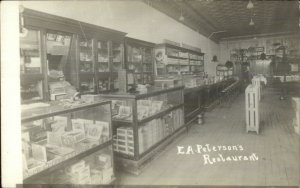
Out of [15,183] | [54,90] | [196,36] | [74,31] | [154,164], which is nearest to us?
[15,183]

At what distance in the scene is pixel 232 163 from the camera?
10.6 feet

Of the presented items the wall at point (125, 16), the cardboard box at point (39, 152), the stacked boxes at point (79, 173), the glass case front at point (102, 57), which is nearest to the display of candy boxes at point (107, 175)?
the stacked boxes at point (79, 173)

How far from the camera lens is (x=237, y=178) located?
111 inches

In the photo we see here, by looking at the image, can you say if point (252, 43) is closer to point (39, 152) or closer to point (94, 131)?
point (94, 131)

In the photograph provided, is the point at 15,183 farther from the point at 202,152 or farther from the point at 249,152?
the point at 249,152

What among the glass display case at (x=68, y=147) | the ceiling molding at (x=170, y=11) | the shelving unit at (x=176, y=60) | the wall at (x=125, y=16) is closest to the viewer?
the glass display case at (x=68, y=147)

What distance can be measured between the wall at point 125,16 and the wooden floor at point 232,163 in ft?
8.00

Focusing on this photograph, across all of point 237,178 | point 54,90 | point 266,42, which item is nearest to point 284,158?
point 237,178

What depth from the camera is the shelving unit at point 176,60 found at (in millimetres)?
8094

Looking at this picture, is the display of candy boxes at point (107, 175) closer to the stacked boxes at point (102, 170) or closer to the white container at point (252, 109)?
the stacked boxes at point (102, 170)

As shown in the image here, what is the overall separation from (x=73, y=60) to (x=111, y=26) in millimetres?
1474

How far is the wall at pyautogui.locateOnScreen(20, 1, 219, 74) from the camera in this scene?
4.24 m

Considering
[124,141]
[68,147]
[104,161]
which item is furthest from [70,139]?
[124,141]

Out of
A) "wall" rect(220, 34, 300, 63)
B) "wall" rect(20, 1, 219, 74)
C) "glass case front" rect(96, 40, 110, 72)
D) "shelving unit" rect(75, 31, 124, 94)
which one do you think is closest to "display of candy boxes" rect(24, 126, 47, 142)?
"wall" rect(20, 1, 219, 74)
